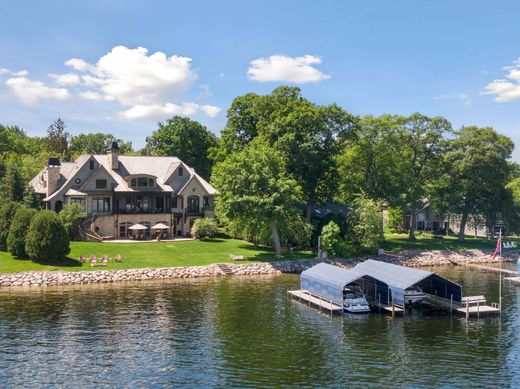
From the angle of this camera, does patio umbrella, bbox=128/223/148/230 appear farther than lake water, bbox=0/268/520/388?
Yes

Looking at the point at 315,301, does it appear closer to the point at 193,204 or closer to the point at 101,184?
the point at 193,204

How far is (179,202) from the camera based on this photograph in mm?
93625

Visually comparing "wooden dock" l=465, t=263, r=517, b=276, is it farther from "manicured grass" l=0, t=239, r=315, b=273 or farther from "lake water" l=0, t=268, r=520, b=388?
"manicured grass" l=0, t=239, r=315, b=273

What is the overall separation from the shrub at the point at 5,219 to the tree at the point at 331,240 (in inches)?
1769

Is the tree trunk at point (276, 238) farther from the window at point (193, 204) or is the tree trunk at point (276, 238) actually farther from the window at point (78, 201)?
the window at point (78, 201)

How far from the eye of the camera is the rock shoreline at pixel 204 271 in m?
62.5

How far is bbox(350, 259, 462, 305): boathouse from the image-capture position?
51031 mm

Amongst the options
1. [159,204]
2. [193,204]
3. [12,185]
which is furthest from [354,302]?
[12,185]

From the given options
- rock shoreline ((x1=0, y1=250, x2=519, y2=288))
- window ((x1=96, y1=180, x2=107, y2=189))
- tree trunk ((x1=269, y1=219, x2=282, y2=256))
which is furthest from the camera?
window ((x1=96, y1=180, x2=107, y2=189))

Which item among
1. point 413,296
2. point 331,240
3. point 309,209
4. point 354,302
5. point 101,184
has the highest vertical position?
point 101,184

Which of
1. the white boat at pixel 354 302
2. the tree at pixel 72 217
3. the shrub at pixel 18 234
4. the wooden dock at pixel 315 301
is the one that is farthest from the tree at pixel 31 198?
the white boat at pixel 354 302

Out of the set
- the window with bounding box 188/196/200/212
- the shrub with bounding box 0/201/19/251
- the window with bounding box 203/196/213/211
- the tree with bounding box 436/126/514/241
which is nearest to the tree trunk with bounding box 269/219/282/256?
the window with bounding box 203/196/213/211

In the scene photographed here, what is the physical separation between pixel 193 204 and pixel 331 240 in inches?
1021

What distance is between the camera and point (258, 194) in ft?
262
